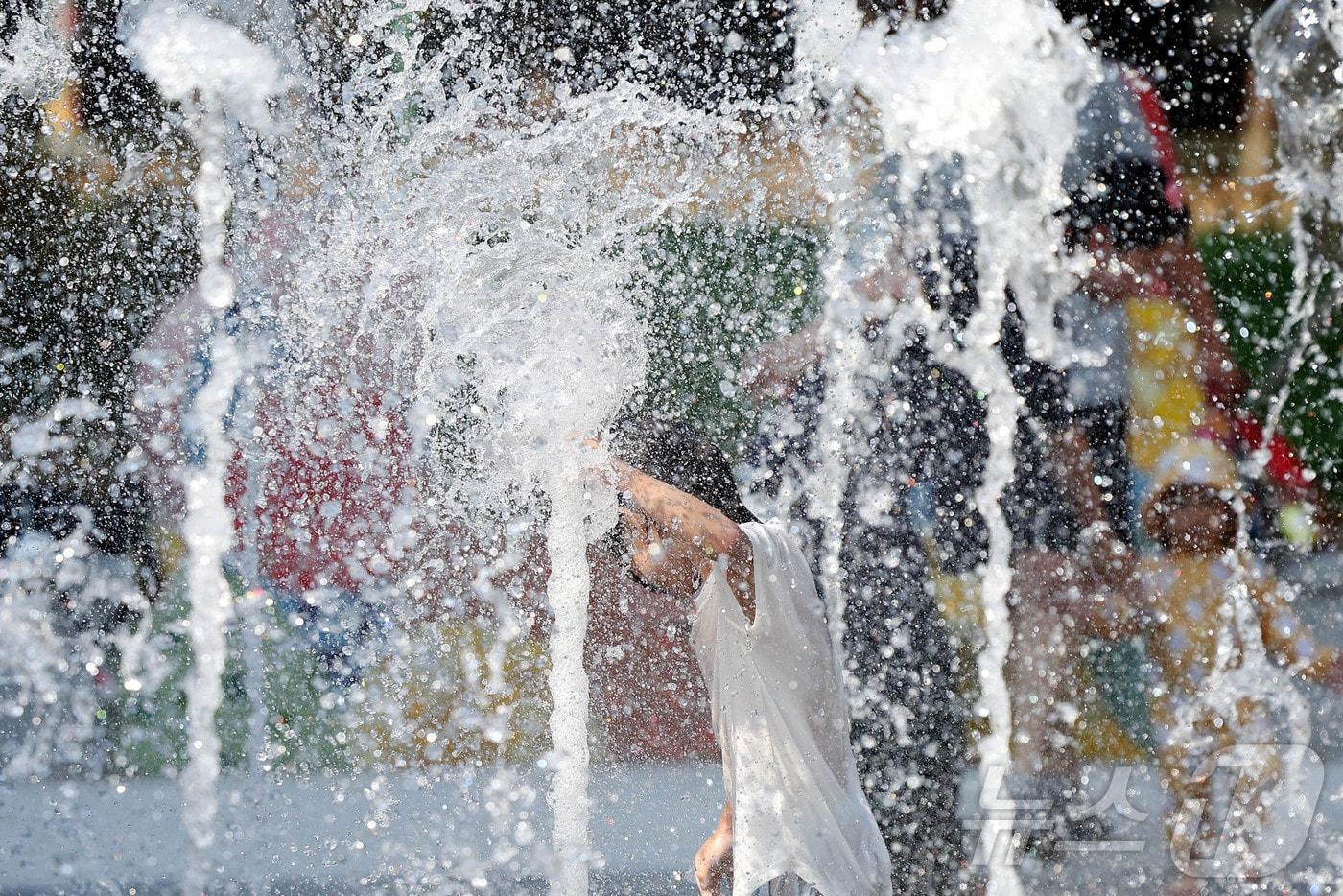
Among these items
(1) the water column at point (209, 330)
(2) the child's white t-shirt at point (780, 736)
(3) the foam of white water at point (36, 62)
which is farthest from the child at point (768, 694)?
(3) the foam of white water at point (36, 62)

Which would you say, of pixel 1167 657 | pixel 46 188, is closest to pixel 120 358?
pixel 46 188

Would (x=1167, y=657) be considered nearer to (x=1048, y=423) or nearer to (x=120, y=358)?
(x=1048, y=423)

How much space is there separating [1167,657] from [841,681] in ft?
9.59

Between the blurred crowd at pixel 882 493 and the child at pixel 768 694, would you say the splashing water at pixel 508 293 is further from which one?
the blurred crowd at pixel 882 493

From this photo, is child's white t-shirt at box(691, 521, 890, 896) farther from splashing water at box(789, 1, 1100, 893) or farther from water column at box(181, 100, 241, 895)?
water column at box(181, 100, 241, 895)

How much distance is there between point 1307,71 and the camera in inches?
191

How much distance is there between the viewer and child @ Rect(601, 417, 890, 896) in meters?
1.79

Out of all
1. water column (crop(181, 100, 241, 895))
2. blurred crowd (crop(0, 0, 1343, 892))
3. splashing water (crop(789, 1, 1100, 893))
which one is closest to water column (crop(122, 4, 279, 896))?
water column (crop(181, 100, 241, 895))

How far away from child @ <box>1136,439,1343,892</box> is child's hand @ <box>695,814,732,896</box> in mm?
→ 2658

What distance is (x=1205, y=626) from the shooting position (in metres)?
4.42

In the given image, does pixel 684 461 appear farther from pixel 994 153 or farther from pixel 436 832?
pixel 994 153

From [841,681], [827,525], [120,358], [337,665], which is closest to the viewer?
[841,681]

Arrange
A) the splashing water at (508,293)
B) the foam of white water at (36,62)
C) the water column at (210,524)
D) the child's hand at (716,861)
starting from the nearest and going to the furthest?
the child's hand at (716,861)
the splashing water at (508,293)
the water column at (210,524)
the foam of white water at (36,62)

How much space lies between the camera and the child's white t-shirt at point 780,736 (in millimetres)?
1835
